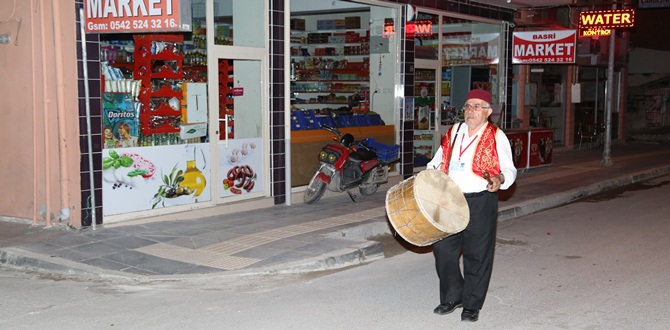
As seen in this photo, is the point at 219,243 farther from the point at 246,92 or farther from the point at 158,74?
the point at 246,92

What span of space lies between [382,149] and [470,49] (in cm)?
568

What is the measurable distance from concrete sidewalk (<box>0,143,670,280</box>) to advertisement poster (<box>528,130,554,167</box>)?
4640mm

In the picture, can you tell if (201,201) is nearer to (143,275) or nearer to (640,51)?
(143,275)

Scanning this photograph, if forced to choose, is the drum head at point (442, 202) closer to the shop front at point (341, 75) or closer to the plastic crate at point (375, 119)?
the shop front at point (341, 75)

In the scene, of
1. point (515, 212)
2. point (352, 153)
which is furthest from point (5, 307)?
point (515, 212)

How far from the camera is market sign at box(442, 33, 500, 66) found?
17598 mm

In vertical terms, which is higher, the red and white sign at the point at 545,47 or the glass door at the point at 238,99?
the red and white sign at the point at 545,47

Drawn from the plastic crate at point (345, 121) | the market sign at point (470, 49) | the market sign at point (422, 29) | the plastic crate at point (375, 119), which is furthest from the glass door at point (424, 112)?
the plastic crate at point (345, 121)

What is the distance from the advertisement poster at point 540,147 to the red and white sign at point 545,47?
1.71m

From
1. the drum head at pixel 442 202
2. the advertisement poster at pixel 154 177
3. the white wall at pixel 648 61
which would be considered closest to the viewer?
the drum head at pixel 442 202

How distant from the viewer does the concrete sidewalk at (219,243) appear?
27.4 feet

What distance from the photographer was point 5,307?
22.6 feet

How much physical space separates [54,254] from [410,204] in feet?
15.3

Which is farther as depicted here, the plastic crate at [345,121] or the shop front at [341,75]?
the plastic crate at [345,121]
